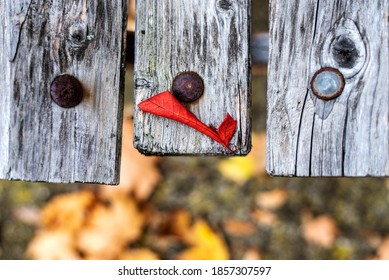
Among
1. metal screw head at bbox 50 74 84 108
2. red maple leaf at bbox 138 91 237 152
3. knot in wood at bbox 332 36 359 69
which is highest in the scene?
knot in wood at bbox 332 36 359 69

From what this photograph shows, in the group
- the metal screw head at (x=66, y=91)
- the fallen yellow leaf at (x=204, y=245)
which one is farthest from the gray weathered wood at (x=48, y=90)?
the fallen yellow leaf at (x=204, y=245)

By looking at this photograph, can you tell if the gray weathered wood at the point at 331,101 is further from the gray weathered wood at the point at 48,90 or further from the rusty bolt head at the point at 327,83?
the gray weathered wood at the point at 48,90

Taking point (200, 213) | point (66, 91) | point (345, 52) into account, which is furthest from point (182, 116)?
point (200, 213)

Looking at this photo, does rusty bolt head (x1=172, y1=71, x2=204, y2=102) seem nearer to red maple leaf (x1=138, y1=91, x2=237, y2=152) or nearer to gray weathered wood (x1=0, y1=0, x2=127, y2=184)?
red maple leaf (x1=138, y1=91, x2=237, y2=152)

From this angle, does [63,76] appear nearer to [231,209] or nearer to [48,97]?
[48,97]

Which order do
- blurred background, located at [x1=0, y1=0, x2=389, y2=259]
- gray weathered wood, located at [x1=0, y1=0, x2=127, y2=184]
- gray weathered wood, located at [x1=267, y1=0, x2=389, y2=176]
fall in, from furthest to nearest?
1. blurred background, located at [x1=0, y1=0, x2=389, y2=259]
2. gray weathered wood, located at [x1=0, y1=0, x2=127, y2=184]
3. gray weathered wood, located at [x1=267, y1=0, x2=389, y2=176]

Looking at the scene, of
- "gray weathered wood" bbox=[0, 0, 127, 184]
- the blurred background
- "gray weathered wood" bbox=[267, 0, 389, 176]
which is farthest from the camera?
the blurred background

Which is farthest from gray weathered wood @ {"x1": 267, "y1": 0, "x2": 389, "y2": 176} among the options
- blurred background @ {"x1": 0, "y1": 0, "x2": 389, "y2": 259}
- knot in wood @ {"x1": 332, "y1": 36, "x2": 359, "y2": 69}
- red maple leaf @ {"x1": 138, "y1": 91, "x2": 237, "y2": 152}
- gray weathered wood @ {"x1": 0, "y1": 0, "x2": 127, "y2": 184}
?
blurred background @ {"x1": 0, "y1": 0, "x2": 389, "y2": 259}
